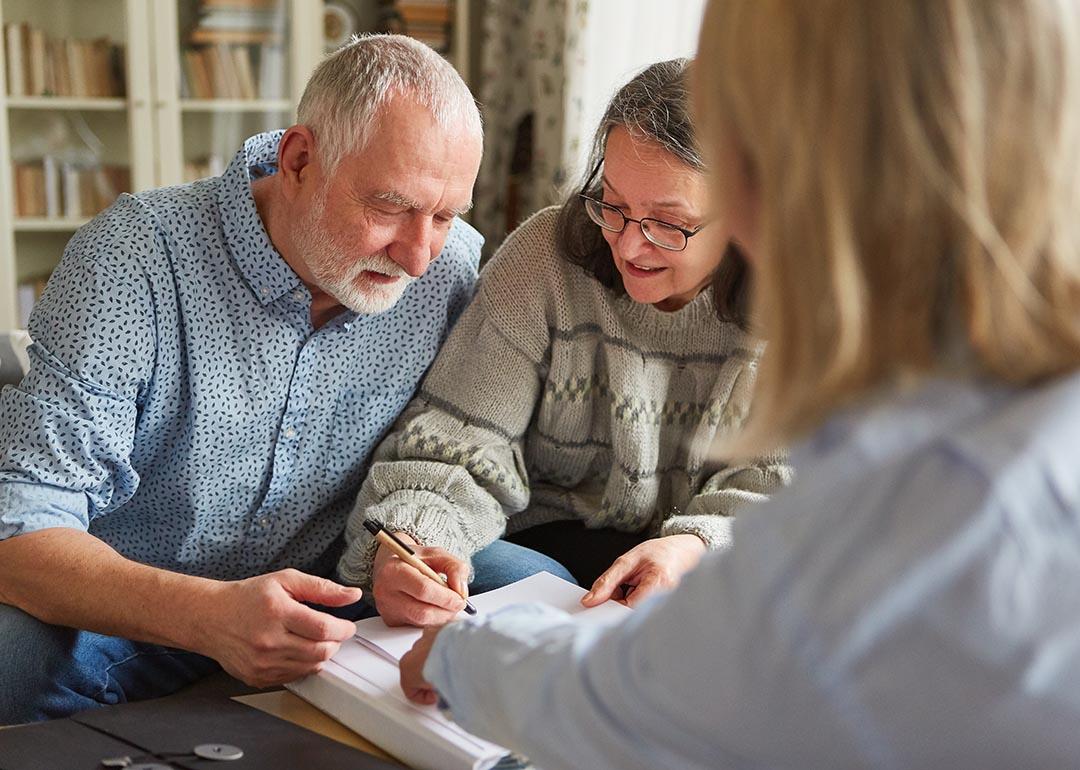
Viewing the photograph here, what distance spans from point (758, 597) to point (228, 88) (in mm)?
3709

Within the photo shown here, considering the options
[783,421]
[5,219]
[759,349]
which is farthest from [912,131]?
[5,219]

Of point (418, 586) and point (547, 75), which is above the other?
point (547, 75)

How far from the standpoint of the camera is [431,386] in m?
1.78

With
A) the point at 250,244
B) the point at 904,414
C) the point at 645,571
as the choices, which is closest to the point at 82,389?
the point at 250,244

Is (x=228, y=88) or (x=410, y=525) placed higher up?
(x=228, y=88)

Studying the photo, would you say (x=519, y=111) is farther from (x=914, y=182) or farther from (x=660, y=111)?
(x=914, y=182)

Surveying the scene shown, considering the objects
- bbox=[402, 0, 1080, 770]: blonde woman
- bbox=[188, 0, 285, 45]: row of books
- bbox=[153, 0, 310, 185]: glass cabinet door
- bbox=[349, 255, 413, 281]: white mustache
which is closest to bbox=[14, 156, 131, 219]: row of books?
bbox=[153, 0, 310, 185]: glass cabinet door

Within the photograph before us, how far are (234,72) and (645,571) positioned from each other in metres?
3.07

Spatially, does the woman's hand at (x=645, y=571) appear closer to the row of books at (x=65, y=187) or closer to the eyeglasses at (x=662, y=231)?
the eyeglasses at (x=662, y=231)

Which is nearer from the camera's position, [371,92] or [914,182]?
[914,182]

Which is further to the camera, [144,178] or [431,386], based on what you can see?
[144,178]

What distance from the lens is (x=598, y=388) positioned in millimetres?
1810

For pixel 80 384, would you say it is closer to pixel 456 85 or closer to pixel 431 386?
pixel 431 386

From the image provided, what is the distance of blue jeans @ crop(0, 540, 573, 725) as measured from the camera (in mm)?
1437
